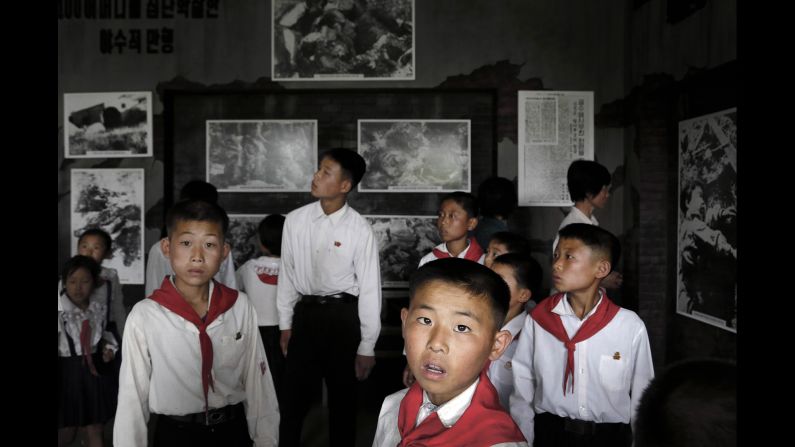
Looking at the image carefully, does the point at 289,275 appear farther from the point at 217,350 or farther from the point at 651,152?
the point at 651,152

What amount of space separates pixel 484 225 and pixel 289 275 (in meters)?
1.49

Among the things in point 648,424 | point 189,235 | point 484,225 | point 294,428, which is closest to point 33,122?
point 648,424

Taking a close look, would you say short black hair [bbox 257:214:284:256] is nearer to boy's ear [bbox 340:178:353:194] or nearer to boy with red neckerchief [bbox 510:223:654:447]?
boy's ear [bbox 340:178:353:194]

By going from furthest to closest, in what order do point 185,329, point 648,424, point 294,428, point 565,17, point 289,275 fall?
point 565,17
point 289,275
point 294,428
point 185,329
point 648,424

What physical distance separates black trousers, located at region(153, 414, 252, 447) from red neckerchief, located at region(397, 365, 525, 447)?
92 centimetres

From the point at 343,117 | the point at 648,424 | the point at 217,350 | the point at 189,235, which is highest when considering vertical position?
the point at 343,117

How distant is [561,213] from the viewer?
555 cm

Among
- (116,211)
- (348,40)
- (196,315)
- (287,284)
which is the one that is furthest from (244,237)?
(196,315)

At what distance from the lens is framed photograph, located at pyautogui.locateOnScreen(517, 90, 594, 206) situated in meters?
5.50

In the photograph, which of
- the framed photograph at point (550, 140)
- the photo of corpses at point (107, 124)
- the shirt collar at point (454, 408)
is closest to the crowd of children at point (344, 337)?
the shirt collar at point (454, 408)

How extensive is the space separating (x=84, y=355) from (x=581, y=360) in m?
2.55

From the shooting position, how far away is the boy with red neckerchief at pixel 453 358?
1.52m

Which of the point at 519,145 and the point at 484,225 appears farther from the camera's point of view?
the point at 519,145

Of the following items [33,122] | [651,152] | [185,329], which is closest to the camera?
[33,122]
